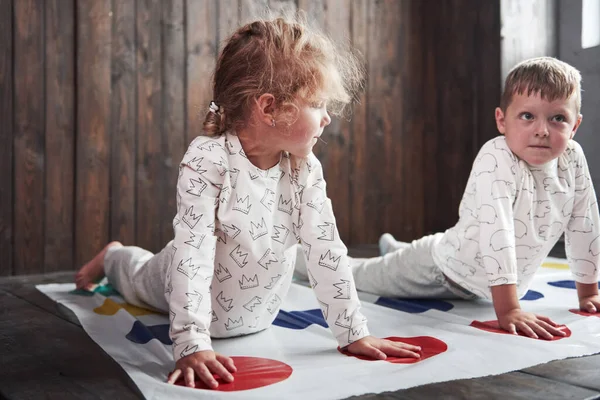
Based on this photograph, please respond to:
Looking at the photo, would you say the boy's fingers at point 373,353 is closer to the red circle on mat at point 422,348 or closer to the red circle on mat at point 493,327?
the red circle on mat at point 422,348

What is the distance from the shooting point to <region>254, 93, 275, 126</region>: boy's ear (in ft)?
3.29

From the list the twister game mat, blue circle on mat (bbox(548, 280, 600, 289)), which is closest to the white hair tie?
the twister game mat

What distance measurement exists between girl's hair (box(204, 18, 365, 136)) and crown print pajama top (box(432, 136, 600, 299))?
36 cm

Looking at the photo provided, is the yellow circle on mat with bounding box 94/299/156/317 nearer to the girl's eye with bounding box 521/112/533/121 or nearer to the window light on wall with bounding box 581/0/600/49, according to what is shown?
the girl's eye with bounding box 521/112/533/121

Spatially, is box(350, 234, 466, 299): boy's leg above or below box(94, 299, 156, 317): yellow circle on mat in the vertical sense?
above

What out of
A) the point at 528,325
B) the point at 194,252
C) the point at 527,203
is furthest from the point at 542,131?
the point at 194,252

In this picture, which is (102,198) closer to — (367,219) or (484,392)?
(367,219)

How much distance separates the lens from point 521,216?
4.01 ft

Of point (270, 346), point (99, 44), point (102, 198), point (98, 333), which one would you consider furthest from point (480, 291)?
point (99, 44)

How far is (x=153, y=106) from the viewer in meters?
2.09

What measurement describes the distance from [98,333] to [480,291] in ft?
2.50

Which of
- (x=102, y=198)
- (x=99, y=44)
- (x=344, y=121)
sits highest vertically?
(x=99, y=44)

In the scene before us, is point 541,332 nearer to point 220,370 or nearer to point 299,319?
point 299,319

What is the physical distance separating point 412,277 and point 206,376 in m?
0.72
